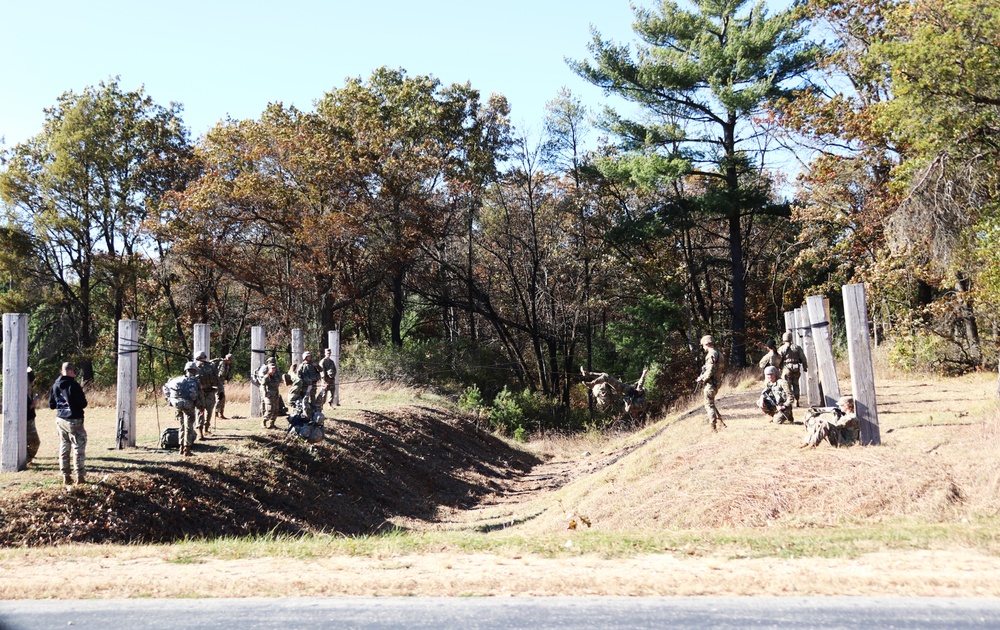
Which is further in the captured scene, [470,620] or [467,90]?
[467,90]

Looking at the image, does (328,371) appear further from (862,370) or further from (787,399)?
(862,370)

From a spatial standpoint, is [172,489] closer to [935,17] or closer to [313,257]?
[935,17]

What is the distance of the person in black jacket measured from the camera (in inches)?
444

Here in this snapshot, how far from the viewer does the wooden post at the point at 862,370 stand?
12.3 m

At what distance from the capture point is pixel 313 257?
1432 inches

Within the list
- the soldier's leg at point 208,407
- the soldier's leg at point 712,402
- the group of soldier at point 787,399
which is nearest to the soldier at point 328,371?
the soldier's leg at point 208,407

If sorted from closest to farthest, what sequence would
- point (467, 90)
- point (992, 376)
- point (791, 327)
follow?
point (791, 327) < point (992, 376) < point (467, 90)

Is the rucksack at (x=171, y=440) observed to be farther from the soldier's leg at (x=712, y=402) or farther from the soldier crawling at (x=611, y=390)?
the soldier crawling at (x=611, y=390)

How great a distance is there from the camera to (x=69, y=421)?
11.3 meters

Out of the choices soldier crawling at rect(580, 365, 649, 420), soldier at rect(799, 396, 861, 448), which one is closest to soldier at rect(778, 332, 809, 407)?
soldier at rect(799, 396, 861, 448)

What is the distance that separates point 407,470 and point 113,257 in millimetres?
27774

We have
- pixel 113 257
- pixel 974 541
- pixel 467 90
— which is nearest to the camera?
pixel 974 541

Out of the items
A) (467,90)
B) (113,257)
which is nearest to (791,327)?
(467,90)

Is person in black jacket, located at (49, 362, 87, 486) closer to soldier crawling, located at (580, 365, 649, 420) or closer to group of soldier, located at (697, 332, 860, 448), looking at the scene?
group of soldier, located at (697, 332, 860, 448)
